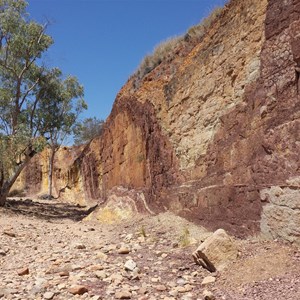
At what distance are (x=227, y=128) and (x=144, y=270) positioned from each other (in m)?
2.85

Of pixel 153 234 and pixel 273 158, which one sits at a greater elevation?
pixel 273 158

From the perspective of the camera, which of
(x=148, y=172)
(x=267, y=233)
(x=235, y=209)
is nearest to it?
(x=267, y=233)

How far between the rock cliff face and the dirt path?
22.2 inches

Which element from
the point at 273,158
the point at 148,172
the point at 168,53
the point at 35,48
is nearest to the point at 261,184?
the point at 273,158

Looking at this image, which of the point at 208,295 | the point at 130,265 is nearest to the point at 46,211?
the point at 130,265

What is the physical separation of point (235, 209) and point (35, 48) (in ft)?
40.1

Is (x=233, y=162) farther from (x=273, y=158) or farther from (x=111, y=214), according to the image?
(x=111, y=214)

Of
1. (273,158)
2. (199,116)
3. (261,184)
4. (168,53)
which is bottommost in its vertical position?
(261,184)

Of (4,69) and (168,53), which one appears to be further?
(4,69)

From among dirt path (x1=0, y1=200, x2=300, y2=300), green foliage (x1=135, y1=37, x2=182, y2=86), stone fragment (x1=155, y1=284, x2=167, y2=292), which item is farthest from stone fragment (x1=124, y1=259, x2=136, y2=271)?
green foliage (x1=135, y1=37, x2=182, y2=86)

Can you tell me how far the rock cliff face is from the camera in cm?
485

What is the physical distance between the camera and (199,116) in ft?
25.1

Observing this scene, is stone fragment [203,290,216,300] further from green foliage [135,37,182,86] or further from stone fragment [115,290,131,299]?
green foliage [135,37,182,86]

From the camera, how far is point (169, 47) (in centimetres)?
1055
